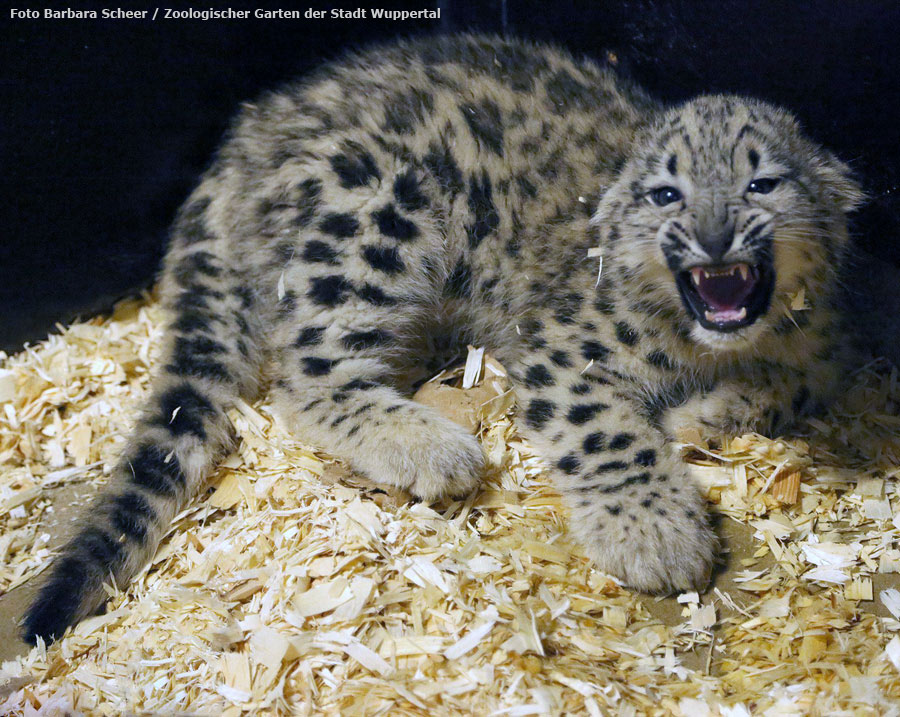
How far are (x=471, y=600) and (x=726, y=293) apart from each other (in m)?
1.23

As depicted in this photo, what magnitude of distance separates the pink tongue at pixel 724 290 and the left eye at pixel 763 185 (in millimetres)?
257

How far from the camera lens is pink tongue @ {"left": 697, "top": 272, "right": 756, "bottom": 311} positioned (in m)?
2.69

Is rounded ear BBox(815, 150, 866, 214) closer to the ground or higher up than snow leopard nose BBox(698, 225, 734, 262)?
higher up

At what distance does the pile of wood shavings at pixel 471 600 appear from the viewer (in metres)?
2.29

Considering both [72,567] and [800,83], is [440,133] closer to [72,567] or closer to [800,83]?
[800,83]

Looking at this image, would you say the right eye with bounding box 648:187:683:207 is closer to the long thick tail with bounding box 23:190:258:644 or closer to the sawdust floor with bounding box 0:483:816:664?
the sawdust floor with bounding box 0:483:816:664

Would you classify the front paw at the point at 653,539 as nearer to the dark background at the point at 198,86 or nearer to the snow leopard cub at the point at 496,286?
the snow leopard cub at the point at 496,286

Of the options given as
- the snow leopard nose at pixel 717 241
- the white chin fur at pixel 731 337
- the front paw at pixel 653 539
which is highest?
the snow leopard nose at pixel 717 241

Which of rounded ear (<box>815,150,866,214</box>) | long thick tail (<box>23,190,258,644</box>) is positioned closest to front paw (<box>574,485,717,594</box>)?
rounded ear (<box>815,150,866,214</box>)

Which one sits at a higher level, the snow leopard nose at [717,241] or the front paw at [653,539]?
the snow leopard nose at [717,241]

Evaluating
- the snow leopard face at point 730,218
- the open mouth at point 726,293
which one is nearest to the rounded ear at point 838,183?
the snow leopard face at point 730,218

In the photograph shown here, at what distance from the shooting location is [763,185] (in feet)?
8.57

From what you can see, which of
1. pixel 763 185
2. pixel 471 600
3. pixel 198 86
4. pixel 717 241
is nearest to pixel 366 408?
pixel 471 600

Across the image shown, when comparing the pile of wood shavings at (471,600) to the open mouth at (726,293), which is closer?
the pile of wood shavings at (471,600)
